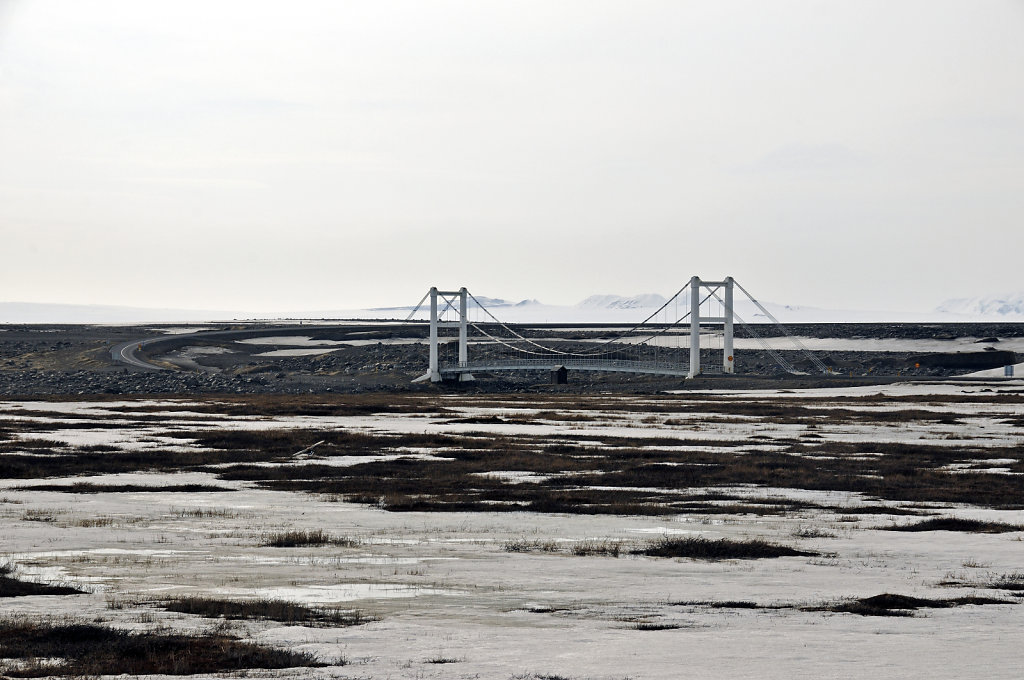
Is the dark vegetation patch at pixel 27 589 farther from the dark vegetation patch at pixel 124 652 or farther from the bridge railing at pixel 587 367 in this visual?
the bridge railing at pixel 587 367

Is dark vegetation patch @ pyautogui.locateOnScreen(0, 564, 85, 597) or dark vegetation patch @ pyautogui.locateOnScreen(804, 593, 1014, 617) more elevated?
dark vegetation patch @ pyautogui.locateOnScreen(0, 564, 85, 597)

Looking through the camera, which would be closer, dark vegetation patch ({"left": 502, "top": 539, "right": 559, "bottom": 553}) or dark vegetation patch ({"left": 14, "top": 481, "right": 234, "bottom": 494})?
dark vegetation patch ({"left": 502, "top": 539, "right": 559, "bottom": 553})

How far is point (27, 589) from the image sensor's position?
51.5ft

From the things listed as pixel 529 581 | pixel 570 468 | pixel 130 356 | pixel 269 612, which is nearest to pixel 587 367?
pixel 130 356

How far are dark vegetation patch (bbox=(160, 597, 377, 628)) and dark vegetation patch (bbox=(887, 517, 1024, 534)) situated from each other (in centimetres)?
1236

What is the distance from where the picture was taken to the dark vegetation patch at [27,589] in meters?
15.5

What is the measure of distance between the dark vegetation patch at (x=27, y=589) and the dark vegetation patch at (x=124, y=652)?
2.00m

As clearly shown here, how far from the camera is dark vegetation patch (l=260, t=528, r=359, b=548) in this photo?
65.5 ft

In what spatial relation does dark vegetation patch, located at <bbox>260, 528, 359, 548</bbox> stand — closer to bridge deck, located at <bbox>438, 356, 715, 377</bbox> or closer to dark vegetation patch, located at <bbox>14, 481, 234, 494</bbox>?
dark vegetation patch, located at <bbox>14, 481, 234, 494</bbox>

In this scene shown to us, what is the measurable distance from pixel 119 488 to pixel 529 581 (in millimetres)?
15425

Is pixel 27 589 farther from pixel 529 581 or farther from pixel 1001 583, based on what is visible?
pixel 1001 583

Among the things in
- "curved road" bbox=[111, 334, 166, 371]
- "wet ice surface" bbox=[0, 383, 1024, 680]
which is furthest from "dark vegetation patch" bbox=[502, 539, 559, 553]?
"curved road" bbox=[111, 334, 166, 371]

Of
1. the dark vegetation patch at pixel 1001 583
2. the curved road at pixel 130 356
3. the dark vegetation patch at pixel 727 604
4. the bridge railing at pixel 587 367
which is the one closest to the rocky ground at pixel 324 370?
the curved road at pixel 130 356

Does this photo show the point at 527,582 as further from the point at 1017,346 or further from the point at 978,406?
the point at 1017,346
